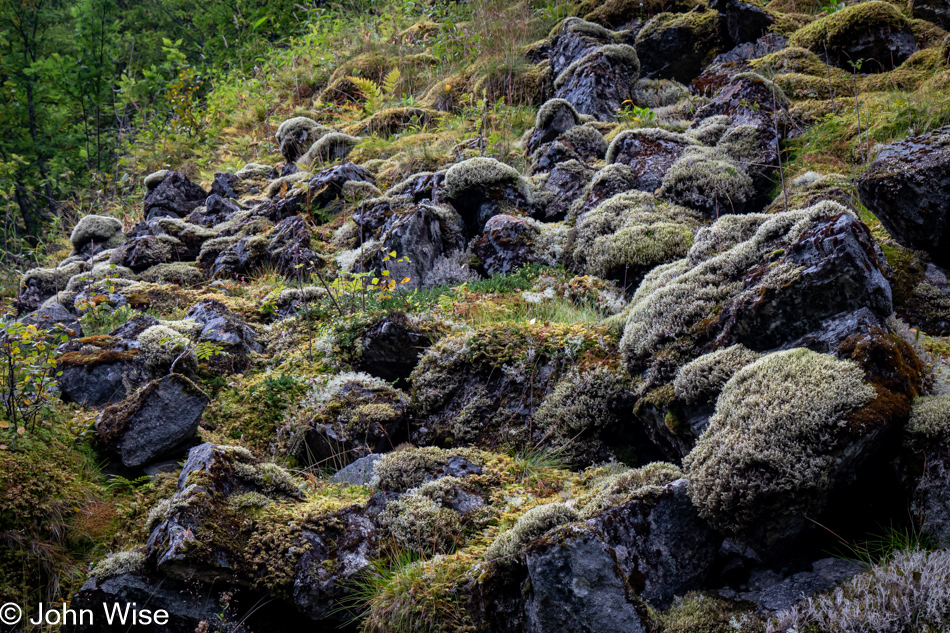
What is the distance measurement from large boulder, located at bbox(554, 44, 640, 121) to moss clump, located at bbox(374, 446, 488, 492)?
28.7 ft

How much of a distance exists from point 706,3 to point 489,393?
11363 mm

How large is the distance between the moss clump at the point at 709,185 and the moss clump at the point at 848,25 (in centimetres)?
414

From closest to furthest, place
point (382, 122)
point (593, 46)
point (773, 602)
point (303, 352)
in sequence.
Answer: point (773, 602) < point (303, 352) < point (593, 46) < point (382, 122)

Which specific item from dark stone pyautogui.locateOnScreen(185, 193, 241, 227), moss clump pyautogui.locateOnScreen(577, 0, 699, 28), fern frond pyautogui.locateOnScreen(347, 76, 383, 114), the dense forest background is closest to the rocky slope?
dark stone pyautogui.locateOnScreen(185, 193, 241, 227)

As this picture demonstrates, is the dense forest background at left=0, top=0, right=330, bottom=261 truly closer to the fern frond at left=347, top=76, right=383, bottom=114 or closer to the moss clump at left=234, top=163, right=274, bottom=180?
the moss clump at left=234, top=163, right=274, bottom=180

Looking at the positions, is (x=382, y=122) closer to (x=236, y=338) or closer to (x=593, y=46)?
(x=593, y=46)

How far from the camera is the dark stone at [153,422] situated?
17.2ft

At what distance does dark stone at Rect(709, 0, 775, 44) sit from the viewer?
11047 millimetres

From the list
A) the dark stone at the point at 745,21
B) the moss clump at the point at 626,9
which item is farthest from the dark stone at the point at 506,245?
the moss clump at the point at 626,9

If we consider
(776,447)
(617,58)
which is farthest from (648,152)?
(776,447)

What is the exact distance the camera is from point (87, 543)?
4.52 meters

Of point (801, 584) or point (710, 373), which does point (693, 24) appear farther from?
point (801, 584)

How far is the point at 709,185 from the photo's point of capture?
25.7 ft

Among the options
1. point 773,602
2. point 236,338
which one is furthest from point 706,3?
point 773,602
